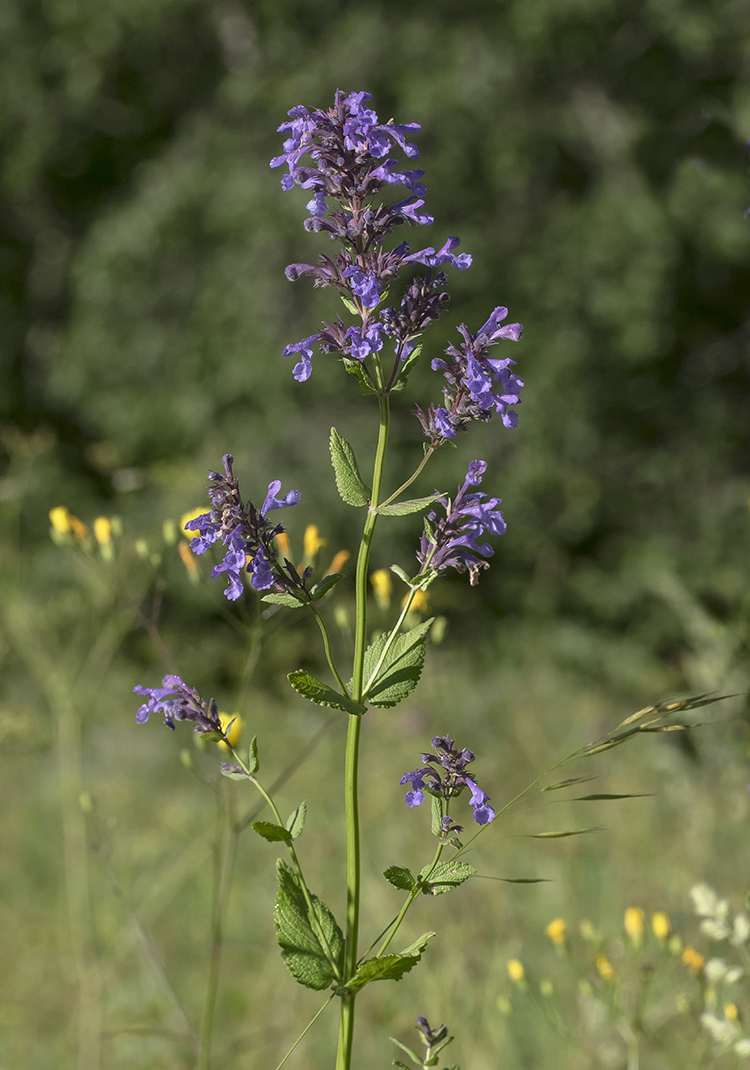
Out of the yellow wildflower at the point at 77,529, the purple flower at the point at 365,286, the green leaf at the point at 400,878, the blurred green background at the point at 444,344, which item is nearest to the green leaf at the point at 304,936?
the green leaf at the point at 400,878

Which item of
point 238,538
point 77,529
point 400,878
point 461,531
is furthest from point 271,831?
point 77,529

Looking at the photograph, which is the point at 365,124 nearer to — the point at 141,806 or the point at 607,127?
the point at 141,806

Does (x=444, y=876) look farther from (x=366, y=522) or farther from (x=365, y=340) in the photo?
(x=365, y=340)

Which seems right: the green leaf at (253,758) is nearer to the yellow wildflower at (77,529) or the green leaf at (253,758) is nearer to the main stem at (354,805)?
the main stem at (354,805)

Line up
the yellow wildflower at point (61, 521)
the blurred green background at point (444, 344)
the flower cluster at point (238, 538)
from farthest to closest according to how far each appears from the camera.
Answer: the blurred green background at point (444, 344) → the yellow wildflower at point (61, 521) → the flower cluster at point (238, 538)

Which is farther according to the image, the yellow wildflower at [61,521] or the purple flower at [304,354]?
the yellow wildflower at [61,521]

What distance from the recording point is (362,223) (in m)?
1.33

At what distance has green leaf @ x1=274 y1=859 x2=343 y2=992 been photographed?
1248 mm

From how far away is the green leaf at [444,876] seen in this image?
1.27 metres

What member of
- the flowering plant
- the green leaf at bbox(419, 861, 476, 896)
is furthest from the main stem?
the green leaf at bbox(419, 861, 476, 896)

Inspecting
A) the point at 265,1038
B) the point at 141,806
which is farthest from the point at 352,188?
the point at 141,806

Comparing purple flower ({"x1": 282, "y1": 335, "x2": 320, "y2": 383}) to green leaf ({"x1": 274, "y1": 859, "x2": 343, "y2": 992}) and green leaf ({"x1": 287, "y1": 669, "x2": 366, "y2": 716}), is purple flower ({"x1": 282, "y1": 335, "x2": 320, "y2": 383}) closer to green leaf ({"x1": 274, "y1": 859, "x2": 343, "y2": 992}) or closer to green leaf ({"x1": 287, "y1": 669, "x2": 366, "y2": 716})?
green leaf ({"x1": 287, "y1": 669, "x2": 366, "y2": 716})

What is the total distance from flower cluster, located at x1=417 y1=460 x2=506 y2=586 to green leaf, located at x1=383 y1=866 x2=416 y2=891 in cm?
43

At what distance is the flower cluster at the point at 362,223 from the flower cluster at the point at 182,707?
50 centimetres
